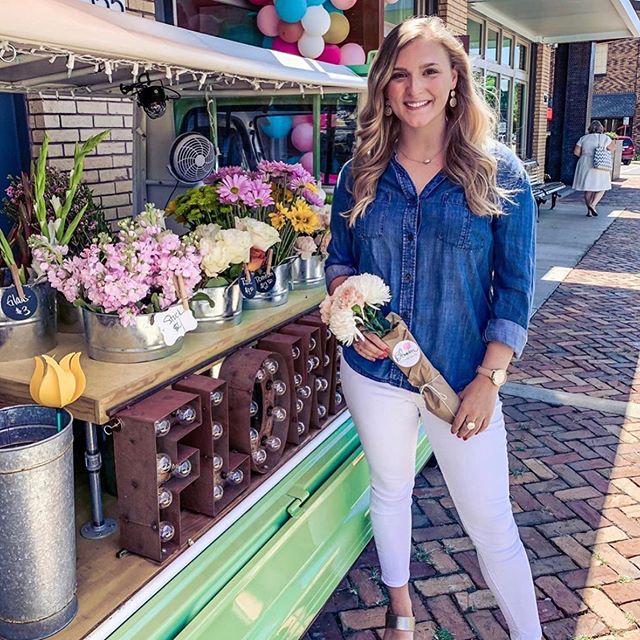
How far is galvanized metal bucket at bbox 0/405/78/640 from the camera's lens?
1.52m

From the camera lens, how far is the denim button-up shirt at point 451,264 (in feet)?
6.36

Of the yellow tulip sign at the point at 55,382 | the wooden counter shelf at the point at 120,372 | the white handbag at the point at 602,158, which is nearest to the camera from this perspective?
the yellow tulip sign at the point at 55,382

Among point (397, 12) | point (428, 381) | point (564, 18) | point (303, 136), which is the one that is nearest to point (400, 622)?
point (428, 381)

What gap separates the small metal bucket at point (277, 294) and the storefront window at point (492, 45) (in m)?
12.3

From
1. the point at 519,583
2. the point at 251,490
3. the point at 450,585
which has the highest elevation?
the point at 251,490

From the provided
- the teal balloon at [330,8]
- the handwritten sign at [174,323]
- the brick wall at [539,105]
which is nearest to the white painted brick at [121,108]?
the teal balloon at [330,8]

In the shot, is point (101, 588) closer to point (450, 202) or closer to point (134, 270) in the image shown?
point (134, 270)

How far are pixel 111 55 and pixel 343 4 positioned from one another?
4.50m

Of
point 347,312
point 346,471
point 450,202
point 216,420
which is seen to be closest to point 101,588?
point 216,420

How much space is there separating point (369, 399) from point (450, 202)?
659mm

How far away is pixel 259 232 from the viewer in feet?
7.89

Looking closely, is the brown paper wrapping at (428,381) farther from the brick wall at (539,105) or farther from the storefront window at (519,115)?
the brick wall at (539,105)

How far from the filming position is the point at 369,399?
2146mm

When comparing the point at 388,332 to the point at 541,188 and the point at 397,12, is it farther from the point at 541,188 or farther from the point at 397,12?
the point at 541,188
